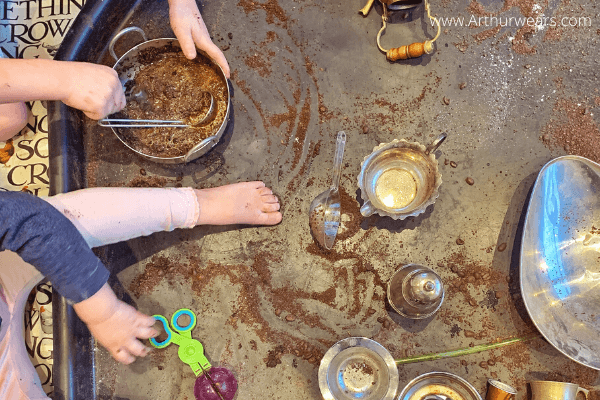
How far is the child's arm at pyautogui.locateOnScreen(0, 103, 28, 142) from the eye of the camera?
110 cm

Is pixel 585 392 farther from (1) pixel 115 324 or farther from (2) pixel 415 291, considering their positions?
(1) pixel 115 324

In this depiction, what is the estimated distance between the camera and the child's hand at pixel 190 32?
105 cm

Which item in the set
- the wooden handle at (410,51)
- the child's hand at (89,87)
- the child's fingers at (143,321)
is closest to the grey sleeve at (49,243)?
the child's fingers at (143,321)

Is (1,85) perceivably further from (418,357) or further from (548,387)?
(548,387)

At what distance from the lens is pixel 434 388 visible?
1078mm

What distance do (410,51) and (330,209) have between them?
483mm

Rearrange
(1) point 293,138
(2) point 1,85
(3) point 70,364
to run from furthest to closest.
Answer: (1) point 293,138
(3) point 70,364
(2) point 1,85

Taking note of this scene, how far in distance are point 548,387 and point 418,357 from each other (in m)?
0.32

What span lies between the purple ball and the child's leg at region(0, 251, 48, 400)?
15.0 inches

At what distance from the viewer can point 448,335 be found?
111 centimetres

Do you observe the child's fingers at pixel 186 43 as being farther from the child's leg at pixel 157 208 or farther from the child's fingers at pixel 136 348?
the child's fingers at pixel 136 348

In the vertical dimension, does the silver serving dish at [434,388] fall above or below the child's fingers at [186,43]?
below

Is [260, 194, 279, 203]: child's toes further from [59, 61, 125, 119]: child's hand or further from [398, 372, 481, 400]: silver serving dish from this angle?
[398, 372, 481, 400]: silver serving dish

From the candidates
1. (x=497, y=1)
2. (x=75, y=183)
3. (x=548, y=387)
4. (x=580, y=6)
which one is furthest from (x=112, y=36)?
(x=548, y=387)
